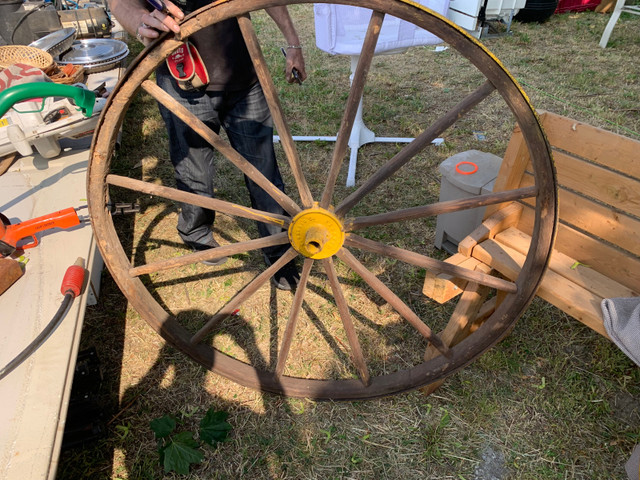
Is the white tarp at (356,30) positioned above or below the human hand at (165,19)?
below

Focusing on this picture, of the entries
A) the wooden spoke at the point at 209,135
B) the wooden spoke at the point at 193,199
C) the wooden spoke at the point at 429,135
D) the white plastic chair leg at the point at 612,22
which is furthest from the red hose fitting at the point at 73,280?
the white plastic chair leg at the point at 612,22

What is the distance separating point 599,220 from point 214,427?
5.76 ft

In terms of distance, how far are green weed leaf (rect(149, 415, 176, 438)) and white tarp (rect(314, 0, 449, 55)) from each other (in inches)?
90.9

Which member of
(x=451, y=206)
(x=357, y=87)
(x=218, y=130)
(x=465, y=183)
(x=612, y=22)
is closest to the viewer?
(x=357, y=87)

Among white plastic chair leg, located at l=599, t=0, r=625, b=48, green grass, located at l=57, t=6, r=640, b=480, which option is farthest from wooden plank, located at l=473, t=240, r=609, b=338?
white plastic chair leg, located at l=599, t=0, r=625, b=48

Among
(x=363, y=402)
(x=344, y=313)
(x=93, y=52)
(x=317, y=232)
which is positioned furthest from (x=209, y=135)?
(x=93, y=52)

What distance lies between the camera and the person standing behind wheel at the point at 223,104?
181cm

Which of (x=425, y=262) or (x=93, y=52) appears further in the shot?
(x=93, y=52)

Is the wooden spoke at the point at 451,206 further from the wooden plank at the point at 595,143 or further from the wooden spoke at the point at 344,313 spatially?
the wooden plank at the point at 595,143

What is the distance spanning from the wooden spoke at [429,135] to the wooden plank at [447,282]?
19.5 inches

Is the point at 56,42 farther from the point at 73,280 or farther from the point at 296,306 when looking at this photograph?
the point at 296,306

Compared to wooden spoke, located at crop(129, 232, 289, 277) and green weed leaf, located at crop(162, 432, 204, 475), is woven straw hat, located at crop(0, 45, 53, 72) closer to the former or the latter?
wooden spoke, located at crop(129, 232, 289, 277)

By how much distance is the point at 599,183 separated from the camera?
167cm

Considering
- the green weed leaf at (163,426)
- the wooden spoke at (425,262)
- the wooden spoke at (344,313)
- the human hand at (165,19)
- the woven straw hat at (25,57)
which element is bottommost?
the green weed leaf at (163,426)
